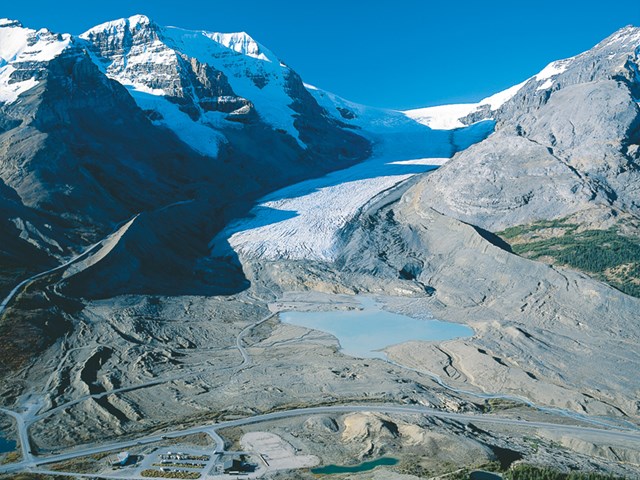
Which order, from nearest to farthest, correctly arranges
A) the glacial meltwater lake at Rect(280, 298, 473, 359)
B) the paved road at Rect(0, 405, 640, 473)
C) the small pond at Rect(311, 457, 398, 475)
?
the small pond at Rect(311, 457, 398, 475)
the paved road at Rect(0, 405, 640, 473)
the glacial meltwater lake at Rect(280, 298, 473, 359)

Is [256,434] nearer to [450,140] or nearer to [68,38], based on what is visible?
[68,38]

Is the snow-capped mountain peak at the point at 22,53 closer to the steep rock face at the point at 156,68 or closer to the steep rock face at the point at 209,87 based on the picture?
the steep rock face at the point at 209,87

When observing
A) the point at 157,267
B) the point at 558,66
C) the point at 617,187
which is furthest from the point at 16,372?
the point at 558,66

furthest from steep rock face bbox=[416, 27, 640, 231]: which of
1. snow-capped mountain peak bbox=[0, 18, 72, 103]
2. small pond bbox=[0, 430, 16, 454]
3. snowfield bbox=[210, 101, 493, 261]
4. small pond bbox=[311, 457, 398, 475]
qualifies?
snow-capped mountain peak bbox=[0, 18, 72, 103]

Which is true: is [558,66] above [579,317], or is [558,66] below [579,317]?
above

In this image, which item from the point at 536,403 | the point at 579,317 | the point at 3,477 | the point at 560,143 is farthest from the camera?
the point at 560,143

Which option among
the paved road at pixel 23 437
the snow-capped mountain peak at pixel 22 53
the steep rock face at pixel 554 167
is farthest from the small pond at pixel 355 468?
the snow-capped mountain peak at pixel 22 53

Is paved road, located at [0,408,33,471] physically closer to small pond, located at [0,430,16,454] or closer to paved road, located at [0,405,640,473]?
paved road, located at [0,405,640,473]
